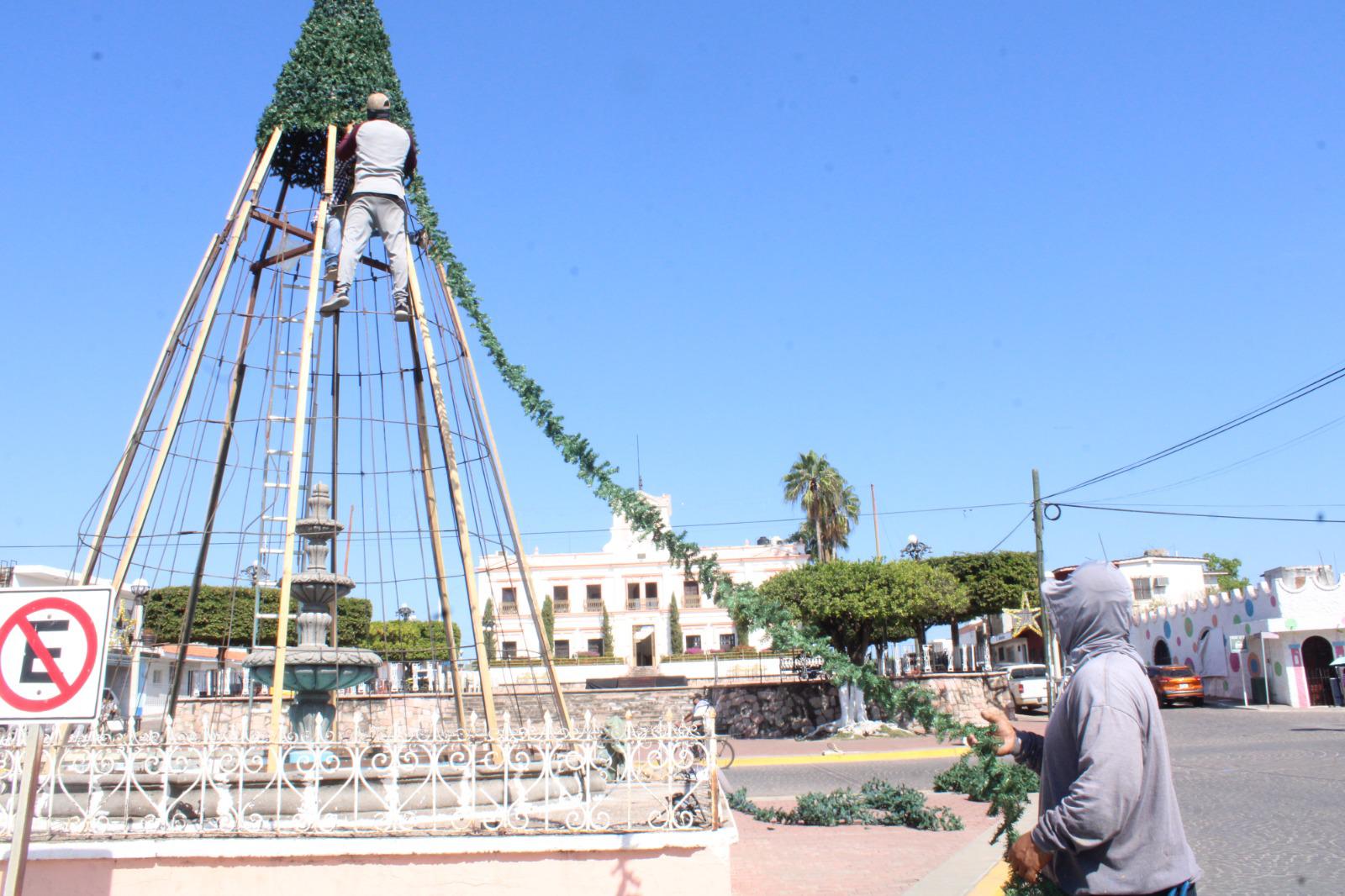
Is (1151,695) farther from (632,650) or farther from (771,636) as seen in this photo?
(632,650)

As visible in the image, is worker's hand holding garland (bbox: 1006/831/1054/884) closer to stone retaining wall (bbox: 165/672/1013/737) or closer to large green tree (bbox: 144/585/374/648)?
stone retaining wall (bbox: 165/672/1013/737)

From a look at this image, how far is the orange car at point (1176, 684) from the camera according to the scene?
29453 mm

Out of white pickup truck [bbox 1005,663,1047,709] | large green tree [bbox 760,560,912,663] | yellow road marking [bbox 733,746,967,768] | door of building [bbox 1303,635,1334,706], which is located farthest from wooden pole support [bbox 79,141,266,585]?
door of building [bbox 1303,635,1334,706]

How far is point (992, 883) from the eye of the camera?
7297 mm

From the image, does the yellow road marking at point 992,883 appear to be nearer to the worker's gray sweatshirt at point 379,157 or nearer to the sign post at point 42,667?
the sign post at point 42,667

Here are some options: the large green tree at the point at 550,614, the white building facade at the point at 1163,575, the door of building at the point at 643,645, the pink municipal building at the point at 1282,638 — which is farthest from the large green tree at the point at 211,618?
the white building facade at the point at 1163,575

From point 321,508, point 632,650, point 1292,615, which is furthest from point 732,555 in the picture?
point 321,508

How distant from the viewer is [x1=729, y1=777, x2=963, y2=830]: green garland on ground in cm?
1011

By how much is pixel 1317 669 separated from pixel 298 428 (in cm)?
3030

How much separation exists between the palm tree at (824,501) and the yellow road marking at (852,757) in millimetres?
25686

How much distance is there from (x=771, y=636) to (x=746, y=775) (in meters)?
12.0

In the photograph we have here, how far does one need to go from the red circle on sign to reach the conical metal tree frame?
2291 mm

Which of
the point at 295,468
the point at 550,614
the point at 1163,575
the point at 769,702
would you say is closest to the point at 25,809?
the point at 295,468

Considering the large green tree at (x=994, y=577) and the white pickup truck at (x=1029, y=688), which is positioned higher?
the large green tree at (x=994, y=577)
